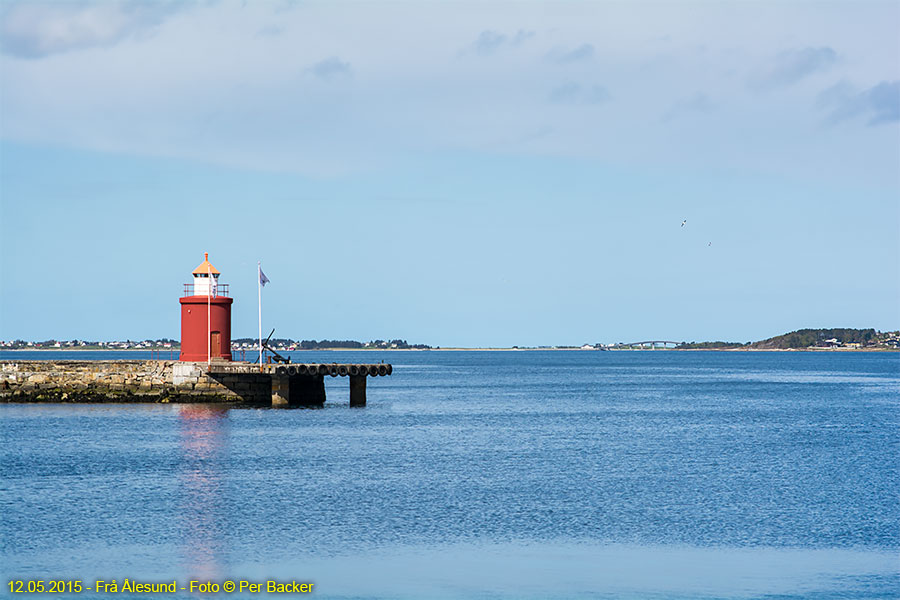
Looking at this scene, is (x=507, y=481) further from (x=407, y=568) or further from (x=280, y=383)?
(x=280, y=383)

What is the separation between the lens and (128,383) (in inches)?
2354

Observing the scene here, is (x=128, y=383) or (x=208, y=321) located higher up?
(x=208, y=321)

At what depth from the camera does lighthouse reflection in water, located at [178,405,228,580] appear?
23.5m

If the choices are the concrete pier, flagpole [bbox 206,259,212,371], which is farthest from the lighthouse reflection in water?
flagpole [bbox 206,259,212,371]

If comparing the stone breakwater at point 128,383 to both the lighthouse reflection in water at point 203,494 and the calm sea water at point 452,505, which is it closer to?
the calm sea water at point 452,505

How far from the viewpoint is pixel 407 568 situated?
74.5 ft

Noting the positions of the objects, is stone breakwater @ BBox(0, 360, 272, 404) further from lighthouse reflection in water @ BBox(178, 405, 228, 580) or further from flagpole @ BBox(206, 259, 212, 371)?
lighthouse reflection in water @ BBox(178, 405, 228, 580)

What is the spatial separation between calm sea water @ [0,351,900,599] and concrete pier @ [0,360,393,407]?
6.18 ft

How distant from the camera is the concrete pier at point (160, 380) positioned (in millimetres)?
57688

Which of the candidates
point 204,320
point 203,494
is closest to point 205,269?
point 204,320

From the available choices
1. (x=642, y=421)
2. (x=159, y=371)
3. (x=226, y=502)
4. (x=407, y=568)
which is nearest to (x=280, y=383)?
(x=159, y=371)

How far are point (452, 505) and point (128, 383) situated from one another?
114 ft

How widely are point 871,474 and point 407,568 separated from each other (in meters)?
21.1

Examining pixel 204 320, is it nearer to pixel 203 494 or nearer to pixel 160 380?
pixel 160 380
